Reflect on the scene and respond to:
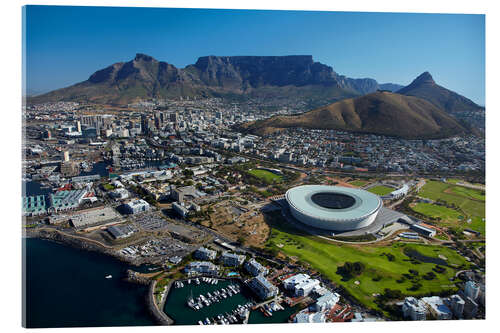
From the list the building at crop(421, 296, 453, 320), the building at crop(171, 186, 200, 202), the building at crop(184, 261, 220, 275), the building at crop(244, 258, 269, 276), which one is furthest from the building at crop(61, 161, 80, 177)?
the building at crop(421, 296, 453, 320)

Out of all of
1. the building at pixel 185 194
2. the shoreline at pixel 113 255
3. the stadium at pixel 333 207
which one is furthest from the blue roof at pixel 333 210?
the shoreline at pixel 113 255

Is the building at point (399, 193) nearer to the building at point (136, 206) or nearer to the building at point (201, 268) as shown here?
the building at point (201, 268)

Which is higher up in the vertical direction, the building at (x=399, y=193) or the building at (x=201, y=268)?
the building at (x=399, y=193)

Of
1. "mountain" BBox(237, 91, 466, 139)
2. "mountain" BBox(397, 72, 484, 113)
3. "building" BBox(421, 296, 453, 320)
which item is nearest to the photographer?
"building" BBox(421, 296, 453, 320)

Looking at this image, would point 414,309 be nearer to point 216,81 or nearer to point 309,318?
point 309,318

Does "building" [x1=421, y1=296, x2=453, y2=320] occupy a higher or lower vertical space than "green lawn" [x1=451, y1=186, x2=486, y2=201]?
lower

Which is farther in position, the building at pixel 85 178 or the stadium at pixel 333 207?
the building at pixel 85 178

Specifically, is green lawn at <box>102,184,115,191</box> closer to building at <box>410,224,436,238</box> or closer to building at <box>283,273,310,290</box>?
building at <box>283,273,310,290</box>
